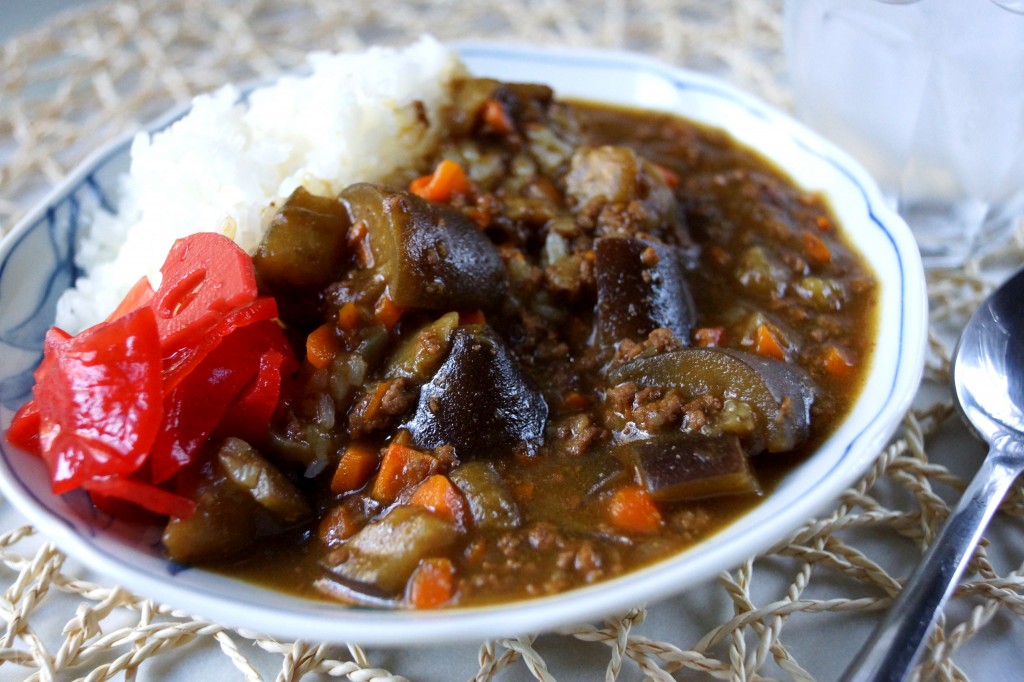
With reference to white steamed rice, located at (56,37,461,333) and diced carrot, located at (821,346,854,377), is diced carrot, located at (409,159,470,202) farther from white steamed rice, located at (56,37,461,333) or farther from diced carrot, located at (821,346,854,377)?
diced carrot, located at (821,346,854,377)

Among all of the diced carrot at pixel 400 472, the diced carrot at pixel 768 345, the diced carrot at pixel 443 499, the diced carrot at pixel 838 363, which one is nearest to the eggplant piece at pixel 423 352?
the diced carrot at pixel 400 472

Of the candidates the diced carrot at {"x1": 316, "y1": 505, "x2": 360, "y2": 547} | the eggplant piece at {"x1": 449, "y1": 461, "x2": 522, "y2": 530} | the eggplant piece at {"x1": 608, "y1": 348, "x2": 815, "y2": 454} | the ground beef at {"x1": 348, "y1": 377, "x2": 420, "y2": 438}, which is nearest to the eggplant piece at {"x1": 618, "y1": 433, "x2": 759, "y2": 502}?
the eggplant piece at {"x1": 608, "y1": 348, "x2": 815, "y2": 454}

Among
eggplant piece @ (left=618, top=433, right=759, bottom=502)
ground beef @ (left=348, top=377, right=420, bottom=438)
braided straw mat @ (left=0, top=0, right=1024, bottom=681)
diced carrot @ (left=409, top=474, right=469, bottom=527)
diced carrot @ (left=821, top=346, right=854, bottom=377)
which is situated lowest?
braided straw mat @ (left=0, top=0, right=1024, bottom=681)

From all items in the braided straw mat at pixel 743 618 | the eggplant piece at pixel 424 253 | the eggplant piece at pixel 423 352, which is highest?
the eggplant piece at pixel 424 253

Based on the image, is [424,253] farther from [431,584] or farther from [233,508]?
[431,584]

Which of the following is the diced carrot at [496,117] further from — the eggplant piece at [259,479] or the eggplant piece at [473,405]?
the eggplant piece at [259,479]

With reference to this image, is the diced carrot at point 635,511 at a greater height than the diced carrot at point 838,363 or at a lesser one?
greater
